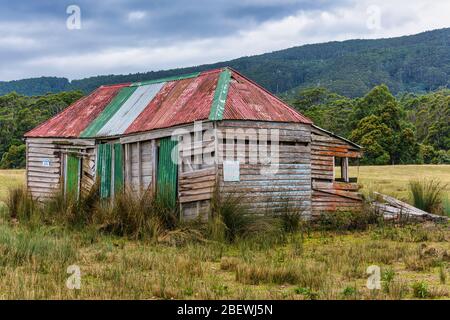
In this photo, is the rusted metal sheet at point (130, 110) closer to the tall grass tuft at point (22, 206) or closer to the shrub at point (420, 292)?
the tall grass tuft at point (22, 206)

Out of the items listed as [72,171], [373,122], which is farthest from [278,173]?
[373,122]

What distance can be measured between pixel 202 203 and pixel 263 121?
2.78 metres

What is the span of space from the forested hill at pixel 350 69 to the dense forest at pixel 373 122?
49.8 metres

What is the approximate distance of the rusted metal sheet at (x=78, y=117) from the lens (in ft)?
66.5

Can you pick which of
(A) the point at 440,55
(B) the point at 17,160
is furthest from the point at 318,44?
(B) the point at 17,160

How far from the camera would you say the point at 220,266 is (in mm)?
10031

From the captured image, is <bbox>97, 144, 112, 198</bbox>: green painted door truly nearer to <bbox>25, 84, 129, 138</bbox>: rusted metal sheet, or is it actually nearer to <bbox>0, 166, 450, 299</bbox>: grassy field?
<bbox>25, 84, 129, 138</bbox>: rusted metal sheet

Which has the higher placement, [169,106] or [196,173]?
[169,106]

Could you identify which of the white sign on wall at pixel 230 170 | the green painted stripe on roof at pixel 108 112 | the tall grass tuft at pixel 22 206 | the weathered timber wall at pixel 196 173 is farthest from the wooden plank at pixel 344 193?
the tall grass tuft at pixel 22 206

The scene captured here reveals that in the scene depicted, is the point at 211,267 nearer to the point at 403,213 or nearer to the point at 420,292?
the point at 420,292

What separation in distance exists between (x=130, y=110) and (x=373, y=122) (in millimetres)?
28269

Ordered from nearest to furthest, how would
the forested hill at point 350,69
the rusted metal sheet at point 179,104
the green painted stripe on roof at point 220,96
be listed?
the green painted stripe on roof at point 220,96
the rusted metal sheet at point 179,104
the forested hill at point 350,69

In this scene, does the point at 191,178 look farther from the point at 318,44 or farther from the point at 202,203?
the point at 318,44

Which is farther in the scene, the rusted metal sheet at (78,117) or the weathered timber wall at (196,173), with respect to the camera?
the rusted metal sheet at (78,117)
